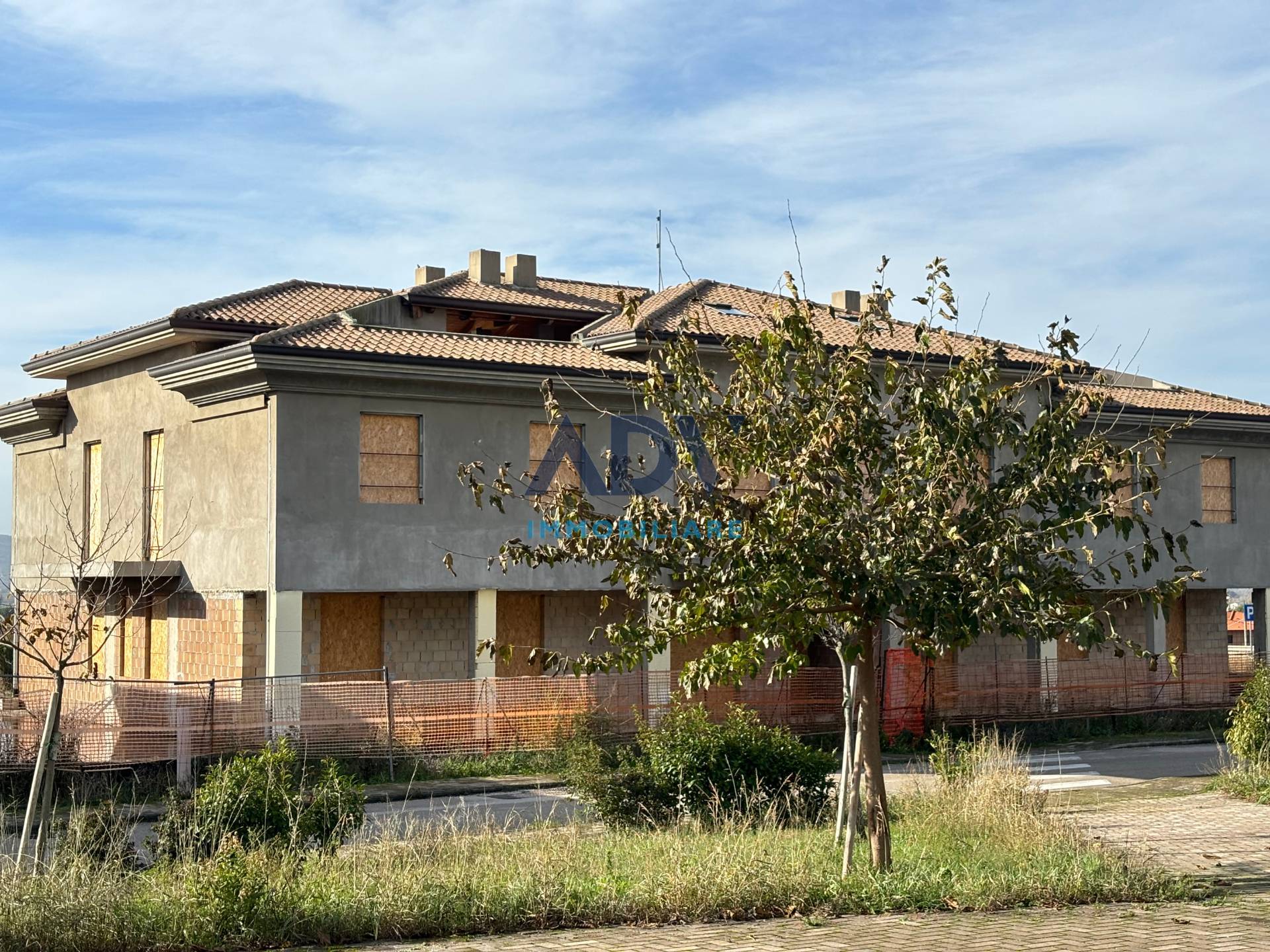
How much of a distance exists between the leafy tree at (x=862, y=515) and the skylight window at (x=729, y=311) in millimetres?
20016

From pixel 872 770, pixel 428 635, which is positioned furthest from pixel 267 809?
pixel 428 635

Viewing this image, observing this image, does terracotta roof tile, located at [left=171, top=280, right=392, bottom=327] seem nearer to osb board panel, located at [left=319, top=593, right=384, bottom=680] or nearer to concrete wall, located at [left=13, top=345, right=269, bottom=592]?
concrete wall, located at [left=13, top=345, right=269, bottom=592]

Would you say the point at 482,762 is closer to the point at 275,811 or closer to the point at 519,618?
the point at 519,618

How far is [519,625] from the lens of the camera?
94.6 ft

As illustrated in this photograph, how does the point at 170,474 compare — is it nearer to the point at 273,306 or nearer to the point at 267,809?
the point at 273,306

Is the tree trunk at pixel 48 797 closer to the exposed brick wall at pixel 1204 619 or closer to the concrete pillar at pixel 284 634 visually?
the concrete pillar at pixel 284 634

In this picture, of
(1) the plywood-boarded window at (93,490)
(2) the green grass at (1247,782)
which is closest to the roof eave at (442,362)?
(1) the plywood-boarded window at (93,490)

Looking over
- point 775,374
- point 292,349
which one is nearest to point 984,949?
point 775,374

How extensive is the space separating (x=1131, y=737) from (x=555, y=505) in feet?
65.5

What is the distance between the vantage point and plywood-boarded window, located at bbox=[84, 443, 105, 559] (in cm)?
3109

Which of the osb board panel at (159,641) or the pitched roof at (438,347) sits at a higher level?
the pitched roof at (438,347)

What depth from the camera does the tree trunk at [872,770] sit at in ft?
39.4

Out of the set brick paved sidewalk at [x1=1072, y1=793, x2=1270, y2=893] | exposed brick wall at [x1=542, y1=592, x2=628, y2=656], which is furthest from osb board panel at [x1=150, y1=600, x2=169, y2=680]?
brick paved sidewalk at [x1=1072, y1=793, x2=1270, y2=893]

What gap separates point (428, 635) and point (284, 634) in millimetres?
3528
